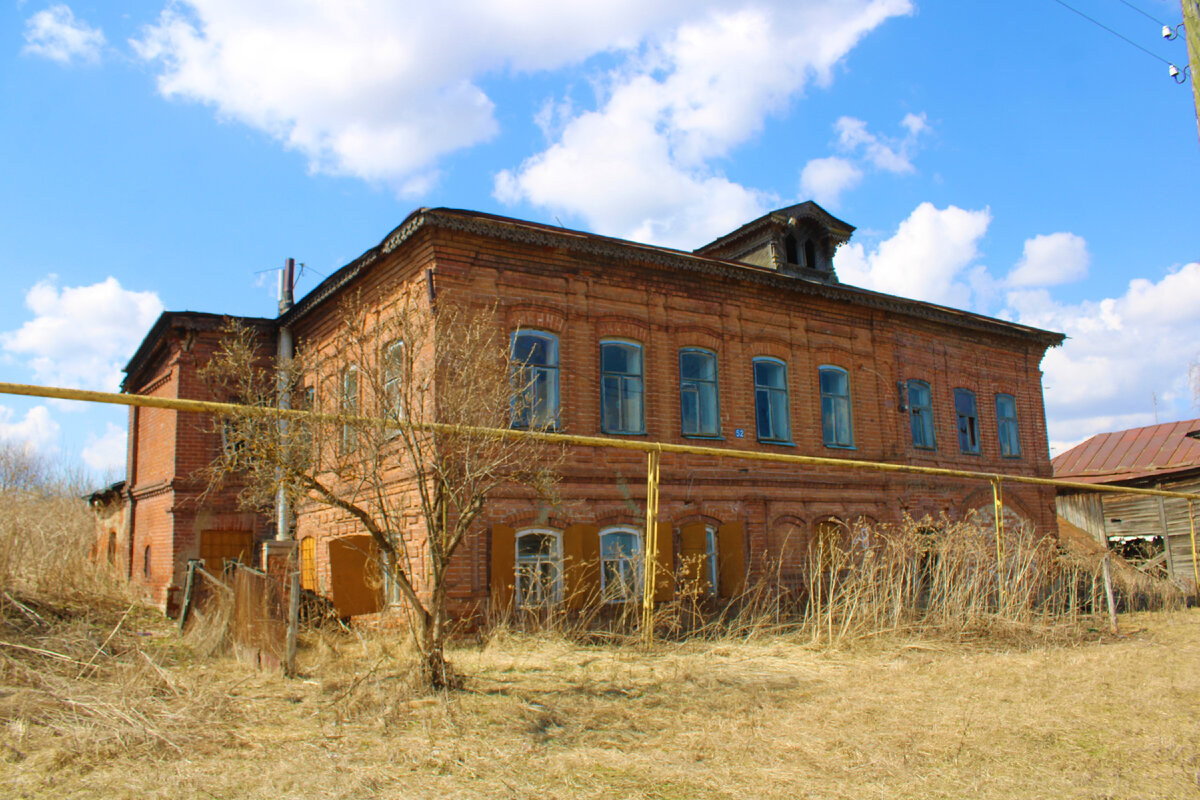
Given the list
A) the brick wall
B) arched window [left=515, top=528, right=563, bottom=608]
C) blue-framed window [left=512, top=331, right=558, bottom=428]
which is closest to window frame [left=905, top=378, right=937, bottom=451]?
the brick wall

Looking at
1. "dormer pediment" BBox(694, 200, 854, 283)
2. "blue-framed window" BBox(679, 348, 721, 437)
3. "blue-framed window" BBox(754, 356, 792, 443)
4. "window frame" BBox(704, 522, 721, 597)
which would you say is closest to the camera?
"window frame" BBox(704, 522, 721, 597)

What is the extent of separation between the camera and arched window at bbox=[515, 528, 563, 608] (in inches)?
482

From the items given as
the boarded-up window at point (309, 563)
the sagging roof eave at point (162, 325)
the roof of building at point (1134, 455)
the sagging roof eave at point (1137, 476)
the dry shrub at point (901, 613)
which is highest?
the sagging roof eave at point (162, 325)

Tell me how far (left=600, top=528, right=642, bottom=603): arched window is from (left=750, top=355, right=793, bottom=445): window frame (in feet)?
11.1

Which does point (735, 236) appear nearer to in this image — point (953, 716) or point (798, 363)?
point (798, 363)

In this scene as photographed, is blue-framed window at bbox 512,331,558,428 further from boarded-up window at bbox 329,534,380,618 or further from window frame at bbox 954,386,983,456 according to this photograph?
window frame at bbox 954,386,983,456

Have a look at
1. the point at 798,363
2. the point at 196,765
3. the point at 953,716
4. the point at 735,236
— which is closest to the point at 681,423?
the point at 798,363

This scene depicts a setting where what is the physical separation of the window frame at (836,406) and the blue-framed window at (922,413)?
6.26ft

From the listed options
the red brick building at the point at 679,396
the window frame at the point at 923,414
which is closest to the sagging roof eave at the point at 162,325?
the red brick building at the point at 679,396

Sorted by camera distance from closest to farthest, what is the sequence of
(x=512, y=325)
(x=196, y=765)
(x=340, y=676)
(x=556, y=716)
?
(x=196, y=765) → (x=556, y=716) → (x=340, y=676) → (x=512, y=325)

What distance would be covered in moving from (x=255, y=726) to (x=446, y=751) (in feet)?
5.15

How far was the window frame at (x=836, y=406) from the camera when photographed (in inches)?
646

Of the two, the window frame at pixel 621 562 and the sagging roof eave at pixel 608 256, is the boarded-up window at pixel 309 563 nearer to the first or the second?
the sagging roof eave at pixel 608 256

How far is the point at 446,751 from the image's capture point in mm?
5973
